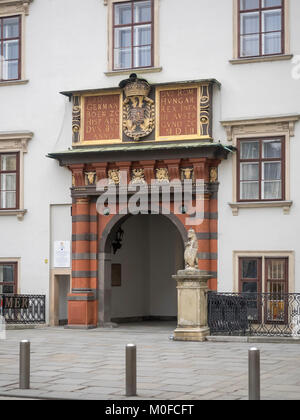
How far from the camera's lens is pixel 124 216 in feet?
80.1

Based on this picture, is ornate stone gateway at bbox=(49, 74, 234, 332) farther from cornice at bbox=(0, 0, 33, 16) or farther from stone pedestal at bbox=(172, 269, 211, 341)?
cornice at bbox=(0, 0, 33, 16)

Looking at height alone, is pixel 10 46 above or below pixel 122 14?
below

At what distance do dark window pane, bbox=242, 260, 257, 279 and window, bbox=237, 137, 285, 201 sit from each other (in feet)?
5.52

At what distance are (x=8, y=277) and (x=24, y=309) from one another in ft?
4.07

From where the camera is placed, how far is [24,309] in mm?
25078

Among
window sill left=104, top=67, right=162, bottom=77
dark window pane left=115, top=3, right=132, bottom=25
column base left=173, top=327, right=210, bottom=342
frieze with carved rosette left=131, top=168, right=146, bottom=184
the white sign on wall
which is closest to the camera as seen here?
column base left=173, top=327, right=210, bottom=342

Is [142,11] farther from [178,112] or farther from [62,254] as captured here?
[62,254]

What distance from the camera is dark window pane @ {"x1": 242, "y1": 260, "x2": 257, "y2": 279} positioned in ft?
74.8

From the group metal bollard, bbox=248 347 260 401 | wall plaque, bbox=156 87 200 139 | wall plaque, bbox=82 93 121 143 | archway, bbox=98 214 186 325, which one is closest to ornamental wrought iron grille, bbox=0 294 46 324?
archway, bbox=98 214 186 325

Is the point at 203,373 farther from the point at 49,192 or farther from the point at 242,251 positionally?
the point at 49,192

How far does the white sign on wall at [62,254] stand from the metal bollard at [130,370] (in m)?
13.2

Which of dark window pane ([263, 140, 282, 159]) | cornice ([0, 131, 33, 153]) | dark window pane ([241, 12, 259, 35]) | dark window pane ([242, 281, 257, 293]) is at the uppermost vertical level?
dark window pane ([241, 12, 259, 35])

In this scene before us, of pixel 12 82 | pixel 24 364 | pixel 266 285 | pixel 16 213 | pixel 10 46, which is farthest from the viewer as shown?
pixel 10 46

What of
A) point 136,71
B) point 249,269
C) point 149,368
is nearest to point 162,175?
point 136,71
